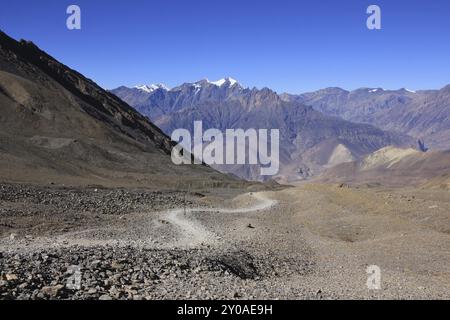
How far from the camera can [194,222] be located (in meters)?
31.5

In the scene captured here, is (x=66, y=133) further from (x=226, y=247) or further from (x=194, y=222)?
(x=226, y=247)

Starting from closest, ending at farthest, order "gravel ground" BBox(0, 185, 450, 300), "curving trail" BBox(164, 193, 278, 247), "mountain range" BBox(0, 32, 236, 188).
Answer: "gravel ground" BBox(0, 185, 450, 300) < "curving trail" BBox(164, 193, 278, 247) < "mountain range" BBox(0, 32, 236, 188)

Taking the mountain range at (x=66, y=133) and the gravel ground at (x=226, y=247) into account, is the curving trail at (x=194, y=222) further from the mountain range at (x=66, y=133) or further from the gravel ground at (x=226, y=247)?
the mountain range at (x=66, y=133)

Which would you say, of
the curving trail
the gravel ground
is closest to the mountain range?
the curving trail

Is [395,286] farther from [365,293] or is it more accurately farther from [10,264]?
[10,264]

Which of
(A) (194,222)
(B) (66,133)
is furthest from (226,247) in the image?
(B) (66,133)

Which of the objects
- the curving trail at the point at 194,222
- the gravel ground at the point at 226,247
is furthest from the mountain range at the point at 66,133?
the gravel ground at the point at 226,247

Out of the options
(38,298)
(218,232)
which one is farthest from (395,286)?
(218,232)

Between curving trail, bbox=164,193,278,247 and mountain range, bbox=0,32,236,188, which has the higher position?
mountain range, bbox=0,32,236,188

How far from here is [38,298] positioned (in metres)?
11.3

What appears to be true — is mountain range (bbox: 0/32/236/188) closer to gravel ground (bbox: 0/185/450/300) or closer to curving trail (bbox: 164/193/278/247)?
curving trail (bbox: 164/193/278/247)

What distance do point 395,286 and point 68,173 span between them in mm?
56661

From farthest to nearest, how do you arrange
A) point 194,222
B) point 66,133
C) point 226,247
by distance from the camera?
point 66,133 → point 194,222 → point 226,247

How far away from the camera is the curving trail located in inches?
961
